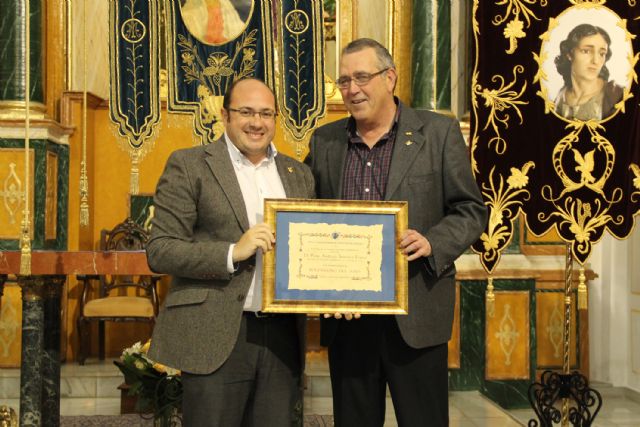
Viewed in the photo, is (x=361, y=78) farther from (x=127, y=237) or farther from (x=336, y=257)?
(x=127, y=237)

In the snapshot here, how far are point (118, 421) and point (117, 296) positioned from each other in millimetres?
1829

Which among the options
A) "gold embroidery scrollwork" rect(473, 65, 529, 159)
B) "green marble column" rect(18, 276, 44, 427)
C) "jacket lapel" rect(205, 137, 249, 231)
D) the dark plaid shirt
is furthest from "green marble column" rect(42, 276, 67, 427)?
"gold embroidery scrollwork" rect(473, 65, 529, 159)

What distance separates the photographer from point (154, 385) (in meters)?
4.26

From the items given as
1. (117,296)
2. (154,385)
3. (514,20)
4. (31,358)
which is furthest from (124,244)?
(514,20)

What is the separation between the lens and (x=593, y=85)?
A: 14.4ft

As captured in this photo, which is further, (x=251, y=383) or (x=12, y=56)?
(x=12, y=56)

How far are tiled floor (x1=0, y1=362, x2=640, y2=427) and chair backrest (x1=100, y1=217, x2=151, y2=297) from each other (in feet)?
2.19

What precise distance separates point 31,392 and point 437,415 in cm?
210

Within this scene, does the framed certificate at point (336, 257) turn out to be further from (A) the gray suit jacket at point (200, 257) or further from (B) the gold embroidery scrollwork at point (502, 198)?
(B) the gold embroidery scrollwork at point (502, 198)

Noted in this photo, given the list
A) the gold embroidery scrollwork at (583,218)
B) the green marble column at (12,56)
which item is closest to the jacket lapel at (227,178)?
the gold embroidery scrollwork at (583,218)

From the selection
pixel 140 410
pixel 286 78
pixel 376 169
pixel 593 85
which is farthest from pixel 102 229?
pixel 376 169

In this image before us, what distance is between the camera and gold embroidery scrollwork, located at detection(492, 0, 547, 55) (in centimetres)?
445

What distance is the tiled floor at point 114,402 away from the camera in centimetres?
570

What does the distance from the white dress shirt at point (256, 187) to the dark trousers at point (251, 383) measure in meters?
0.08
